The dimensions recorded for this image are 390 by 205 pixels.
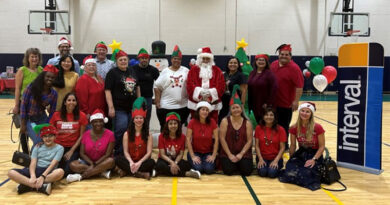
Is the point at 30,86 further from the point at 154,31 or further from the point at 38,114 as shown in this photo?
the point at 154,31

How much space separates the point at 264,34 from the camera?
15453 mm

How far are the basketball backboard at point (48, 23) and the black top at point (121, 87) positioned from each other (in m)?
10.8

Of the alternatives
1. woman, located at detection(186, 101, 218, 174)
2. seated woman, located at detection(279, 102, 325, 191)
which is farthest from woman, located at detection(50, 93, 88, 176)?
seated woman, located at detection(279, 102, 325, 191)

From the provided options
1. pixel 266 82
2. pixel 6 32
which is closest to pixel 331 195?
pixel 266 82

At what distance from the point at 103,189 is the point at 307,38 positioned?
13.9 m

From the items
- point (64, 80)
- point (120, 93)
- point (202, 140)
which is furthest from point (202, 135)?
point (64, 80)

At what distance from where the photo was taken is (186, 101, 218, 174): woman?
429 centimetres

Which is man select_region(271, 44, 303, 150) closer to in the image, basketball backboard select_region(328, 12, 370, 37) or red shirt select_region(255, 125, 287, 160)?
red shirt select_region(255, 125, 287, 160)

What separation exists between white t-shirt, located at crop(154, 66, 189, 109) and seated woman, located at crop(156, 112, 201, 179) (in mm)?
538

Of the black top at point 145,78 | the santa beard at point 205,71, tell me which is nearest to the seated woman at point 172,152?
the santa beard at point 205,71

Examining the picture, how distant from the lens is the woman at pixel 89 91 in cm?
433

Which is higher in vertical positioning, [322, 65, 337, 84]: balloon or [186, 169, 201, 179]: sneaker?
[322, 65, 337, 84]: balloon

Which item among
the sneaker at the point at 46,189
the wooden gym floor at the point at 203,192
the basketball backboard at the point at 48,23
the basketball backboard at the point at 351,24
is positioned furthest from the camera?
the basketball backboard at the point at 351,24

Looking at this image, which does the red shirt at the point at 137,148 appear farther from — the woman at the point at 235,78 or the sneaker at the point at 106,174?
the woman at the point at 235,78
